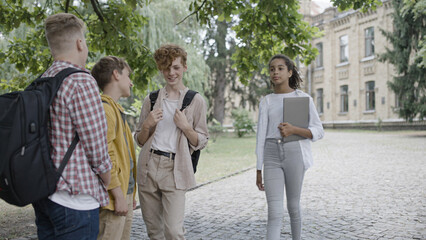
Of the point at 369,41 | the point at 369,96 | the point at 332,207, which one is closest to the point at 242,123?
the point at 369,96

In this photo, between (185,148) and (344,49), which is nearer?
(185,148)

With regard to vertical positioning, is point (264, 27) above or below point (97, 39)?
above

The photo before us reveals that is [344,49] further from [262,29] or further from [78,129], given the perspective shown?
[78,129]

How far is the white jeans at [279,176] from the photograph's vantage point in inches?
137

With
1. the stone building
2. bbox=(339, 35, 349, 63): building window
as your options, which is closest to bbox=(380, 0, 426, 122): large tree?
the stone building

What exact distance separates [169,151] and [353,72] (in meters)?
35.7

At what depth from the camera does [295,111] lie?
3562 mm

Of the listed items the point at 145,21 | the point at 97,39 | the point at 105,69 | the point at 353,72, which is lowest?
the point at 105,69

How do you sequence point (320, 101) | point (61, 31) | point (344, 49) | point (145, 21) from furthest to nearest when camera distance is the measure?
point (320, 101) → point (344, 49) → point (145, 21) → point (61, 31)

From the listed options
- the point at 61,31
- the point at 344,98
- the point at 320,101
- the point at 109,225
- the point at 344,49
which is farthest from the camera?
the point at 320,101

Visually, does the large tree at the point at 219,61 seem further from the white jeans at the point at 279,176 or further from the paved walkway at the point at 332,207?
the white jeans at the point at 279,176

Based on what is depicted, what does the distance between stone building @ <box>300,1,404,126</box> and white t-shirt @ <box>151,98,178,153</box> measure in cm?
3015

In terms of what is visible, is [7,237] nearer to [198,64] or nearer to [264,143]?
[264,143]

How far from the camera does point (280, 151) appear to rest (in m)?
3.51
